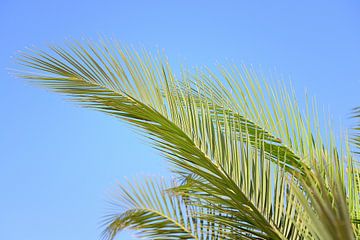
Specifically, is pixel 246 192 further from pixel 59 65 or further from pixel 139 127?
pixel 59 65

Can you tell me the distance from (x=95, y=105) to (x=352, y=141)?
1.51 m

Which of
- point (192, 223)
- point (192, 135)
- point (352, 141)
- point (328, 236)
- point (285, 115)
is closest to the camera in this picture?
point (328, 236)

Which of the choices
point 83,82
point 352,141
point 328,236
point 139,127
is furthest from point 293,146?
point 328,236

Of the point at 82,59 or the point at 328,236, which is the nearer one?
the point at 328,236

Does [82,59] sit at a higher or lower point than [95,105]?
higher

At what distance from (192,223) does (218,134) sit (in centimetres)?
123

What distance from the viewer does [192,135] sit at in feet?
6.59

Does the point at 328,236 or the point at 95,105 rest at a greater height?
the point at 95,105

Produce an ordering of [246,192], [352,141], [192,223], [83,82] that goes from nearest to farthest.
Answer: [246,192], [83,82], [352,141], [192,223]

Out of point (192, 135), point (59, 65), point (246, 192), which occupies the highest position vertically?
point (59, 65)

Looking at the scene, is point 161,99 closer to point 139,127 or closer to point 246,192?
point 139,127

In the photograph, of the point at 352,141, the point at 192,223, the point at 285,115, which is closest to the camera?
the point at 285,115

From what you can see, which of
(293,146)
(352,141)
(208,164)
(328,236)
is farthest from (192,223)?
(328,236)

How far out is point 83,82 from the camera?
7.20 ft
